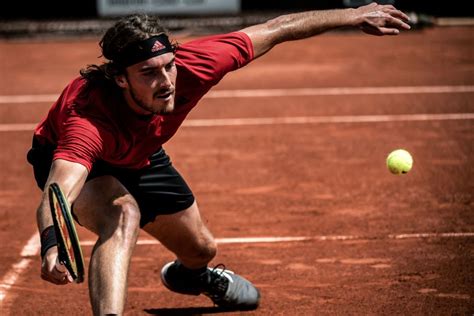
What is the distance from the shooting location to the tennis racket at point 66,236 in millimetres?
4012

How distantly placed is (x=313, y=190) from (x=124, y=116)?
13.4 ft

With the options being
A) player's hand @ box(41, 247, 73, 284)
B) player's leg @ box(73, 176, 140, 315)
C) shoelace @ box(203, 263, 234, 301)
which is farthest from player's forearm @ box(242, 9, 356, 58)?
player's hand @ box(41, 247, 73, 284)

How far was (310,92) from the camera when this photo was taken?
13.7 meters

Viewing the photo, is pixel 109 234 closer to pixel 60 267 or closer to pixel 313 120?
pixel 60 267

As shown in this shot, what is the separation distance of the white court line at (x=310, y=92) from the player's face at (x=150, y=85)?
28.5ft

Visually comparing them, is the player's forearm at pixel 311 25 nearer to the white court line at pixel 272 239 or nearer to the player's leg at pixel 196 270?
the player's leg at pixel 196 270

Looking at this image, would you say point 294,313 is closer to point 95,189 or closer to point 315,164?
point 95,189

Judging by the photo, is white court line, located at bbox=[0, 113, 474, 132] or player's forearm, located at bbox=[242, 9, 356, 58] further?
white court line, located at bbox=[0, 113, 474, 132]

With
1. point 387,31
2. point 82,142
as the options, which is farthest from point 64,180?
point 387,31

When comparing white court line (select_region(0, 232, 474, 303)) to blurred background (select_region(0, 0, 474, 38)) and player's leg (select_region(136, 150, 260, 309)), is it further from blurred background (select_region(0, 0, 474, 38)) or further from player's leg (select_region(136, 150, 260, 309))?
blurred background (select_region(0, 0, 474, 38))

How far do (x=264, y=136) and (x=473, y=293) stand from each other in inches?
210

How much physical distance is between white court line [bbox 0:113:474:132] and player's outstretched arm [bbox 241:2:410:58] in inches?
237

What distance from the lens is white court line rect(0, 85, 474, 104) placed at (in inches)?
529

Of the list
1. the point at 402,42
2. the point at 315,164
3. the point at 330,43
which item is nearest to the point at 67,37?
the point at 330,43
